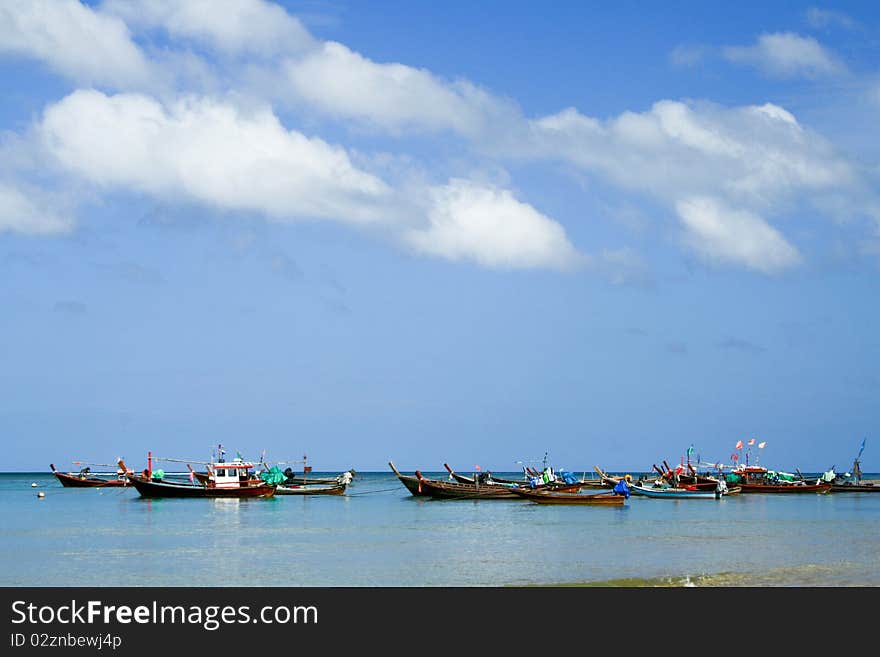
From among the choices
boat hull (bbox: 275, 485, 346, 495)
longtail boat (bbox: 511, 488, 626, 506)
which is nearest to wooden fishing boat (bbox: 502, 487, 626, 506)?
longtail boat (bbox: 511, 488, 626, 506)

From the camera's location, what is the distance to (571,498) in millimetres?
59312

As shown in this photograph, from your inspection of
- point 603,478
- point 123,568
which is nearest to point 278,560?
point 123,568

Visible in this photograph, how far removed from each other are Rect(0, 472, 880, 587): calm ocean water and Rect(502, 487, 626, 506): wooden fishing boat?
808mm

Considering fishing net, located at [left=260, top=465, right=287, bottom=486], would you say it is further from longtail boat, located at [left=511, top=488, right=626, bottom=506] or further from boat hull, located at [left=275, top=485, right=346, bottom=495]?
longtail boat, located at [left=511, top=488, right=626, bottom=506]

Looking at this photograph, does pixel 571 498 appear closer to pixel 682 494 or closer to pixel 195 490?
pixel 682 494

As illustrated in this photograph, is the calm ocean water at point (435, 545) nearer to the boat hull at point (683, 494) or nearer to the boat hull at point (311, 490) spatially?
the boat hull at point (683, 494)

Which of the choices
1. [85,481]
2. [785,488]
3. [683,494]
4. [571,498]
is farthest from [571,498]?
[85,481]

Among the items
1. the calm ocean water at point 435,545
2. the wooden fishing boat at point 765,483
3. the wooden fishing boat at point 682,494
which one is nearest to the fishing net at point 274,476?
the calm ocean water at point 435,545

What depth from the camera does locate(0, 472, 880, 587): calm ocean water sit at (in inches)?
1154
